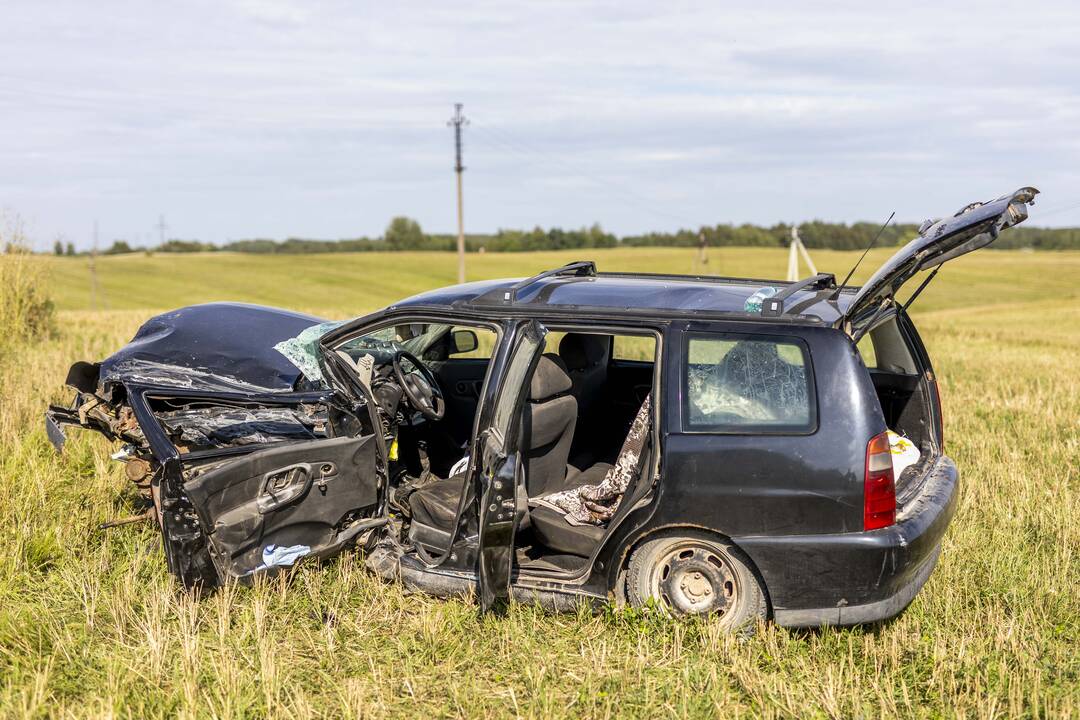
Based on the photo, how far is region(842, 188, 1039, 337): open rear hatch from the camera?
3.95 m

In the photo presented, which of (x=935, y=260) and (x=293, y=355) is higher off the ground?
(x=935, y=260)

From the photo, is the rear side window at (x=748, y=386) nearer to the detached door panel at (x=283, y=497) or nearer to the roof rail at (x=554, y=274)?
the roof rail at (x=554, y=274)

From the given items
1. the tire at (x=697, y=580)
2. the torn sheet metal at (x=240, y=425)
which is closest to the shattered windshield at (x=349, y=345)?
the torn sheet metal at (x=240, y=425)

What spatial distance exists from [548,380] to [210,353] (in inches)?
81.3

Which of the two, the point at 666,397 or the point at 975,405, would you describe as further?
the point at 975,405

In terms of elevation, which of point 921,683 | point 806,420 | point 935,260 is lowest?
point 921,683

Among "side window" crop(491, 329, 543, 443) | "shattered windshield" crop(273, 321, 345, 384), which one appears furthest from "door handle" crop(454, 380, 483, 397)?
"side window" crop(491, 329, 543, 443)

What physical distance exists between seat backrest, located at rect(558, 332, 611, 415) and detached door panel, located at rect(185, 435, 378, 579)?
1181mm

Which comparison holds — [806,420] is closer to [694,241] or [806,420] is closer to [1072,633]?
[1072,633]

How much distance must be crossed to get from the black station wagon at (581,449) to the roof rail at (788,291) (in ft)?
0.05

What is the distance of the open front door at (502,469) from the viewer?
4.41 metres

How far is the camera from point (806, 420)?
4184 millimetres

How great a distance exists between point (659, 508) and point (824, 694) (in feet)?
3.29

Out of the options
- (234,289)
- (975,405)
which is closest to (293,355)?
(975,405)
